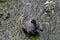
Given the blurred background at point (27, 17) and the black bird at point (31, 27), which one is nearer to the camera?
the black bird at point (31, 27)

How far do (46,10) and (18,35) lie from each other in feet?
1.54

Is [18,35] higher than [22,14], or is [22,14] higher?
[22,14]

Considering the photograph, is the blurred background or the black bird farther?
the blurred background

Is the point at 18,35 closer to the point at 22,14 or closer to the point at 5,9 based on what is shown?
the point at 22,14

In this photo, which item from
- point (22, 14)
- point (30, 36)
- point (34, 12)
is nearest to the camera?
point (30, 36)

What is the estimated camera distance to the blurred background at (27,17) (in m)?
1.85

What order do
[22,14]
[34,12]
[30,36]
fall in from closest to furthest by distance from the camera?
[30,36], [22,14], [34,12]

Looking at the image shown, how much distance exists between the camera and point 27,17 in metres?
1.95

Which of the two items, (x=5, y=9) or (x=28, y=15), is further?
(x=5, y=9)

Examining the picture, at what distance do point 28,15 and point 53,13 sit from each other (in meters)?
0.29

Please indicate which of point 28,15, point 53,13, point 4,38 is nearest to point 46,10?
point 53,13

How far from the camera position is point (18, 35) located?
186 cm

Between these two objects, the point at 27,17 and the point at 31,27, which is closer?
the point at 31,27

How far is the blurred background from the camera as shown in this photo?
6.06 feet
